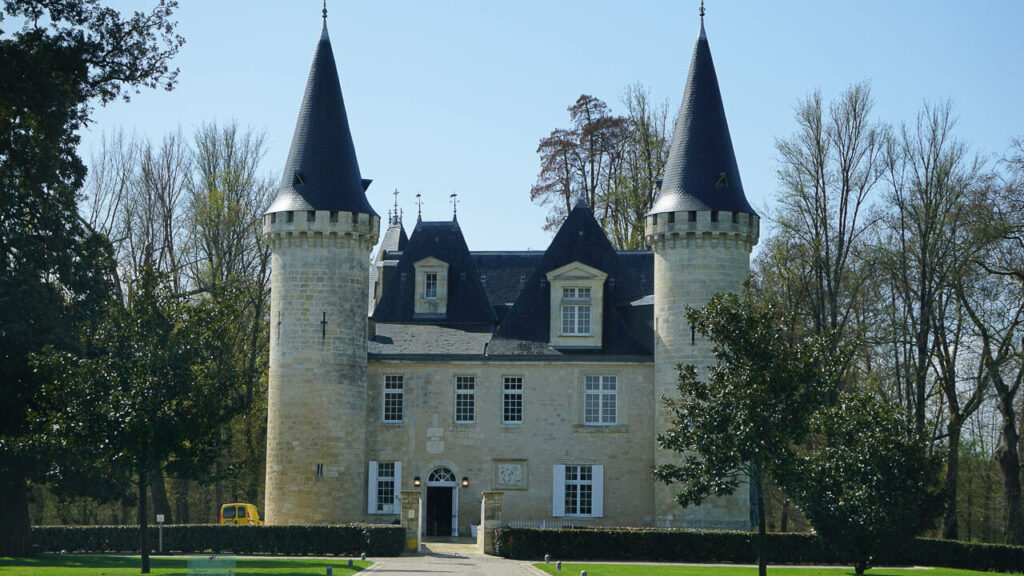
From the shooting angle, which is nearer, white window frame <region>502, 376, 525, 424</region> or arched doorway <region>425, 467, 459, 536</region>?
arched doorway <region>425, 467, 459, 536</region>

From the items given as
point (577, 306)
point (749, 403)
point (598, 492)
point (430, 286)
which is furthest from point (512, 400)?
point (749, 403)

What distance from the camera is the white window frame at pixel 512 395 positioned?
36656mm

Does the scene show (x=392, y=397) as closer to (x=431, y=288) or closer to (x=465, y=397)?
(x=465, y=397)

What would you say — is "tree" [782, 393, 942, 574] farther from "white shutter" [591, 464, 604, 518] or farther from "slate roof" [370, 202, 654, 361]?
"slate roof" [370, 202, 654, 361]

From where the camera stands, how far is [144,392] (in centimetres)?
2567

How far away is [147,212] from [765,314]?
2563 centimetres

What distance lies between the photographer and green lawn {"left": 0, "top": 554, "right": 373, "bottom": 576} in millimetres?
24500

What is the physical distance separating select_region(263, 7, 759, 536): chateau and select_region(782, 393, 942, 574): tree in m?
5.91

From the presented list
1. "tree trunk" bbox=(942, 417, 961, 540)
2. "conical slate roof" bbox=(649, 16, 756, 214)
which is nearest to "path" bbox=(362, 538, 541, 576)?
"conical slate roof" bbox=(649, 16, 756, 214)

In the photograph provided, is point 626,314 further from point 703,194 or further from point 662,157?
point 662,157

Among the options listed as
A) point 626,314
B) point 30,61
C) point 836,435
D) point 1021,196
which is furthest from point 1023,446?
point 30,61

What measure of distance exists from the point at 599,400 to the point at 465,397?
389cm

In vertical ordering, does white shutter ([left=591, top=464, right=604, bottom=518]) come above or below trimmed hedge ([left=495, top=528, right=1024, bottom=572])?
above

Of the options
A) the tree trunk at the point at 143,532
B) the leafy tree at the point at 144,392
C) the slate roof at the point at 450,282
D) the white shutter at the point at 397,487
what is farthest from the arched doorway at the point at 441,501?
the tree trunk at the point at 143,532
